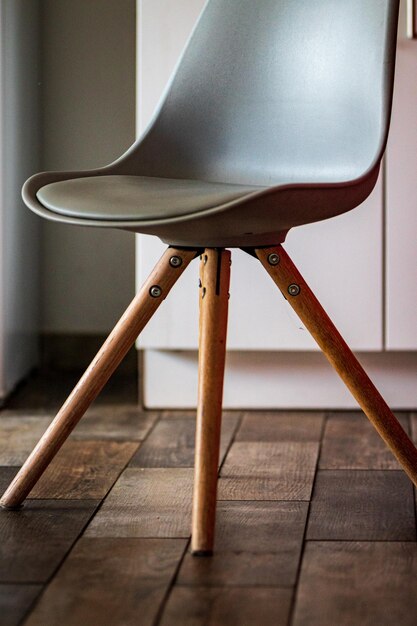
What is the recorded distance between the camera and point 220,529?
140cm

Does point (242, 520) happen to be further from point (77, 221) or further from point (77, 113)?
point (77, 113)

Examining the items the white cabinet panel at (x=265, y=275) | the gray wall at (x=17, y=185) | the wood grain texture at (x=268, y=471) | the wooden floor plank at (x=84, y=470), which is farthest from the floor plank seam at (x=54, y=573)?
the gray wall at (x=17, y=185)

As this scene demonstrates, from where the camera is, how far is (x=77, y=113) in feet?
7.98

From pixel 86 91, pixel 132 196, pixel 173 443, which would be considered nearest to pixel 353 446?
pixel 173 443

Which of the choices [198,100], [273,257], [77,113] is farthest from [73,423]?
[77,113]

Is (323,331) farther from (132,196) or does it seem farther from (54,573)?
(54,573)

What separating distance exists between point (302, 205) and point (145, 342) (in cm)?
82

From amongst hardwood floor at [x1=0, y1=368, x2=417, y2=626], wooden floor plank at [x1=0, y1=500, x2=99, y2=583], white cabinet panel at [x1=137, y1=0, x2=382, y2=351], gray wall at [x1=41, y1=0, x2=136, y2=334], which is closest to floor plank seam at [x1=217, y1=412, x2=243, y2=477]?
hardwood floor at [x1=0, y1=368, x2=417, y2=626]

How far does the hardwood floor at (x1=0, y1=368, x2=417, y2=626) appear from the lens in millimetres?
1142

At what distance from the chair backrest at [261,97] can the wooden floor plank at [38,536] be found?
528 millimetres

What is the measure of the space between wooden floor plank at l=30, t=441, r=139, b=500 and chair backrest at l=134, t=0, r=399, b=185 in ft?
1.62

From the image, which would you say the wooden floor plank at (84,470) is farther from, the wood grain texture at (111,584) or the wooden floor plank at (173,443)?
the wood grain texture at (111,584)

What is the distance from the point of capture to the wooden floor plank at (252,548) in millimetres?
1220

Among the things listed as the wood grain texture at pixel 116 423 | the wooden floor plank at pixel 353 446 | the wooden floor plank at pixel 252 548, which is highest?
the wooden floor plank at pixel 252 548
